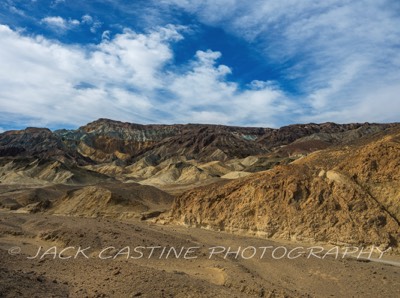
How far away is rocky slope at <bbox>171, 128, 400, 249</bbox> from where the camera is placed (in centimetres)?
1778

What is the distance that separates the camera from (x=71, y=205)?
37.8 metres

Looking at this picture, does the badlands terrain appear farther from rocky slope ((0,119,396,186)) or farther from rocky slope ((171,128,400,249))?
rocky slope ((0,119,396,186))

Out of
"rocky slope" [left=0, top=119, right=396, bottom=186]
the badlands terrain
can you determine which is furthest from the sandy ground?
"rocky slope" [left=0, top=119, right=396, bottom=186]

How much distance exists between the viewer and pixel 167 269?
44.2 feet

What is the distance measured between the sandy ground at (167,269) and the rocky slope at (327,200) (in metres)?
1.67

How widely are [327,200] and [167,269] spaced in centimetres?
974

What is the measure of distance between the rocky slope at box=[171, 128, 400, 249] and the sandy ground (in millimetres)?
1674

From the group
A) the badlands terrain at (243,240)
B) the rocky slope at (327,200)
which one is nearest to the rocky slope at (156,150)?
the badlands terrain at (243,240)

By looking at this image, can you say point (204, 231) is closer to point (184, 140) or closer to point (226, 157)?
point (226, 157)

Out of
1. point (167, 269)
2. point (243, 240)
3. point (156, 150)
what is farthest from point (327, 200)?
point (156, 150)

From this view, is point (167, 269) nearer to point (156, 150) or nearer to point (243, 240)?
point (243, 240)

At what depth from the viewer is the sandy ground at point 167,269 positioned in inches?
391

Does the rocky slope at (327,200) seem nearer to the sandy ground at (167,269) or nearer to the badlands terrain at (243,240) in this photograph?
the badlands terrain at (243,240)

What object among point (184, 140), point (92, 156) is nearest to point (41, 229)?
point (184, 140)
